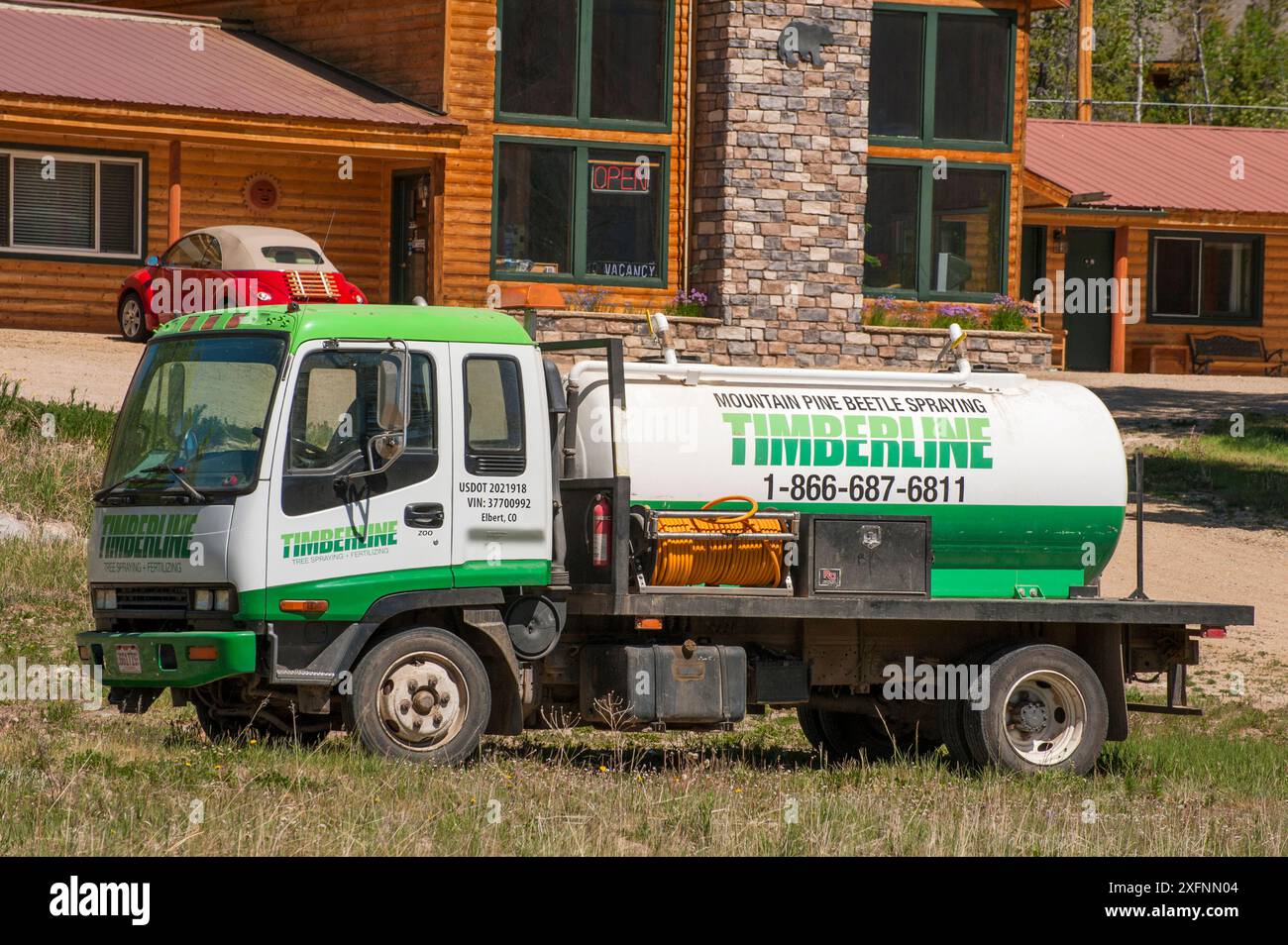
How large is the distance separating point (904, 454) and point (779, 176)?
1541 centimetres

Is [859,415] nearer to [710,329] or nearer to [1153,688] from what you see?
[1153,688]

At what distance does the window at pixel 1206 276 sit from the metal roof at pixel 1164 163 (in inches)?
43.2

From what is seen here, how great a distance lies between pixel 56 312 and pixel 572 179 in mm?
7585

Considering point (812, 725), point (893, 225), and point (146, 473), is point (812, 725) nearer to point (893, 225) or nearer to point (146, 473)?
point (146, 473)

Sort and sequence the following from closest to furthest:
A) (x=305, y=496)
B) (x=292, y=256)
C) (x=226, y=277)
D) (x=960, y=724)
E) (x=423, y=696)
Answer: (x=305, y=496), (x=423, y=696), (x=960, y=724), (x=226, y=277), (x=292, y=256)

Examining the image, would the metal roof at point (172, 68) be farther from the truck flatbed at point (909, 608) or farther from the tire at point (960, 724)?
the truck flatbed at point (909, 608)

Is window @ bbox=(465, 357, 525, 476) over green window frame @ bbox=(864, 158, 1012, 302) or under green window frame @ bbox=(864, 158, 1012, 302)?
under

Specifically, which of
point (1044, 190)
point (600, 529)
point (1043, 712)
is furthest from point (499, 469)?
point (1044, 190)

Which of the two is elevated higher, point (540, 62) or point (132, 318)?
point (540, 62)

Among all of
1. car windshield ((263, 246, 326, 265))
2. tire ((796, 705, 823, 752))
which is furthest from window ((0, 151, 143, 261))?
tire ((796, 705, 823, 752))

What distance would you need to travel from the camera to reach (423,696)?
10.2 metres

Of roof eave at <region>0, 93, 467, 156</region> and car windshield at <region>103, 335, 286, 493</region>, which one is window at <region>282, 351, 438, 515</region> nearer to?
car windshield at <region>103, 335, 286, 493</region>

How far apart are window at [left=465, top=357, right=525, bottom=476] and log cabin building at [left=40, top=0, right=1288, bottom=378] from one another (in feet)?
49.1

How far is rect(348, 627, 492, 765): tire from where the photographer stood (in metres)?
10.0
